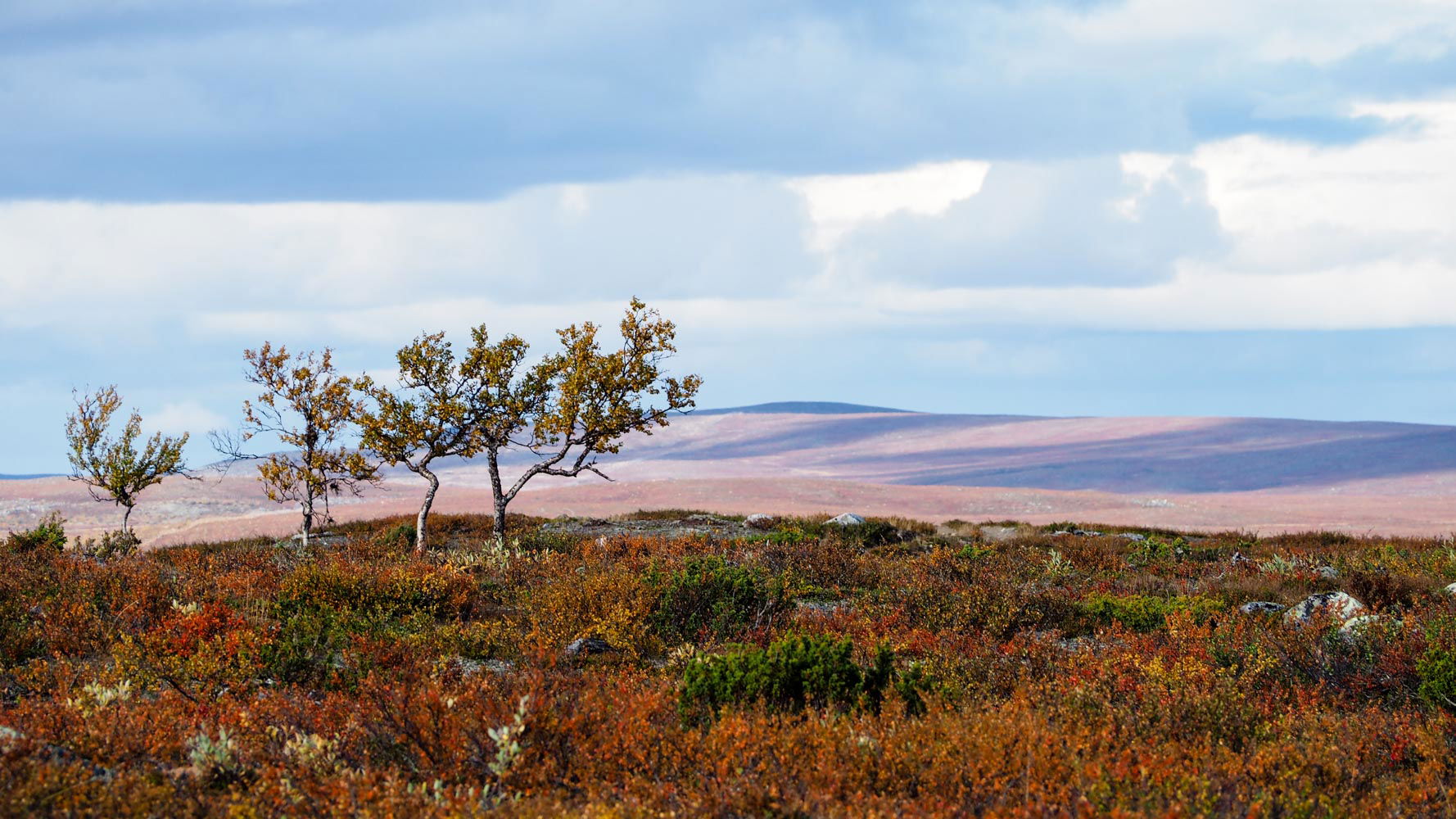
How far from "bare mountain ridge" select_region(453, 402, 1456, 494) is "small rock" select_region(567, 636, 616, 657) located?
225 feet

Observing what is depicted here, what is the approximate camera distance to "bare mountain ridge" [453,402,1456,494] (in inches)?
3607

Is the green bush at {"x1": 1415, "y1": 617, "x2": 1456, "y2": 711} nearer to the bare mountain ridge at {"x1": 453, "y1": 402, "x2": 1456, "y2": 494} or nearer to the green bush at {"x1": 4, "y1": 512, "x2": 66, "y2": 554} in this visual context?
the green bush at {"x1": 4, "y1": 512, "x2": 66, "y2": 554}

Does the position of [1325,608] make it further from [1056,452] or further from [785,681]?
[1056,452]

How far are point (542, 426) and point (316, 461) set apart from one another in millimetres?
5855

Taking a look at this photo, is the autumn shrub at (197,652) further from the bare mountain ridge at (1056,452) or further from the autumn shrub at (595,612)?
the bare mountain ridge at (1056,452)

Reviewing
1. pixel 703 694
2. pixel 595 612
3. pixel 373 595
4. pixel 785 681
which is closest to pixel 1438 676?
pixel 785 681

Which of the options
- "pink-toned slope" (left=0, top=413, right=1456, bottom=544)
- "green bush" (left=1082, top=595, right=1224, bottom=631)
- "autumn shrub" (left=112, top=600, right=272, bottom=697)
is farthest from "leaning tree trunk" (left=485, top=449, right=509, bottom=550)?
"pink-toned slope" (left=0, top=413, right=1456, bottom=544)

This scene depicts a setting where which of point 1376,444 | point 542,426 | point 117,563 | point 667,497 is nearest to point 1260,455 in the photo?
point 1376,444

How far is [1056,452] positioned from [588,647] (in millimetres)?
103679

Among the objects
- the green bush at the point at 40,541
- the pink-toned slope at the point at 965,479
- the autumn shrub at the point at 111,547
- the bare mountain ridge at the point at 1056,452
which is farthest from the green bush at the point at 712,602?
the bare mountain ridge at the point at 1056,452

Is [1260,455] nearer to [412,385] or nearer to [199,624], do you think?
[412,385]

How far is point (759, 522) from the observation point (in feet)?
90.9

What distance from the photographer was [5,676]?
318 inches

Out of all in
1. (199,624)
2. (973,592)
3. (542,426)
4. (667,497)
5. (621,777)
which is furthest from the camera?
(667,497)
